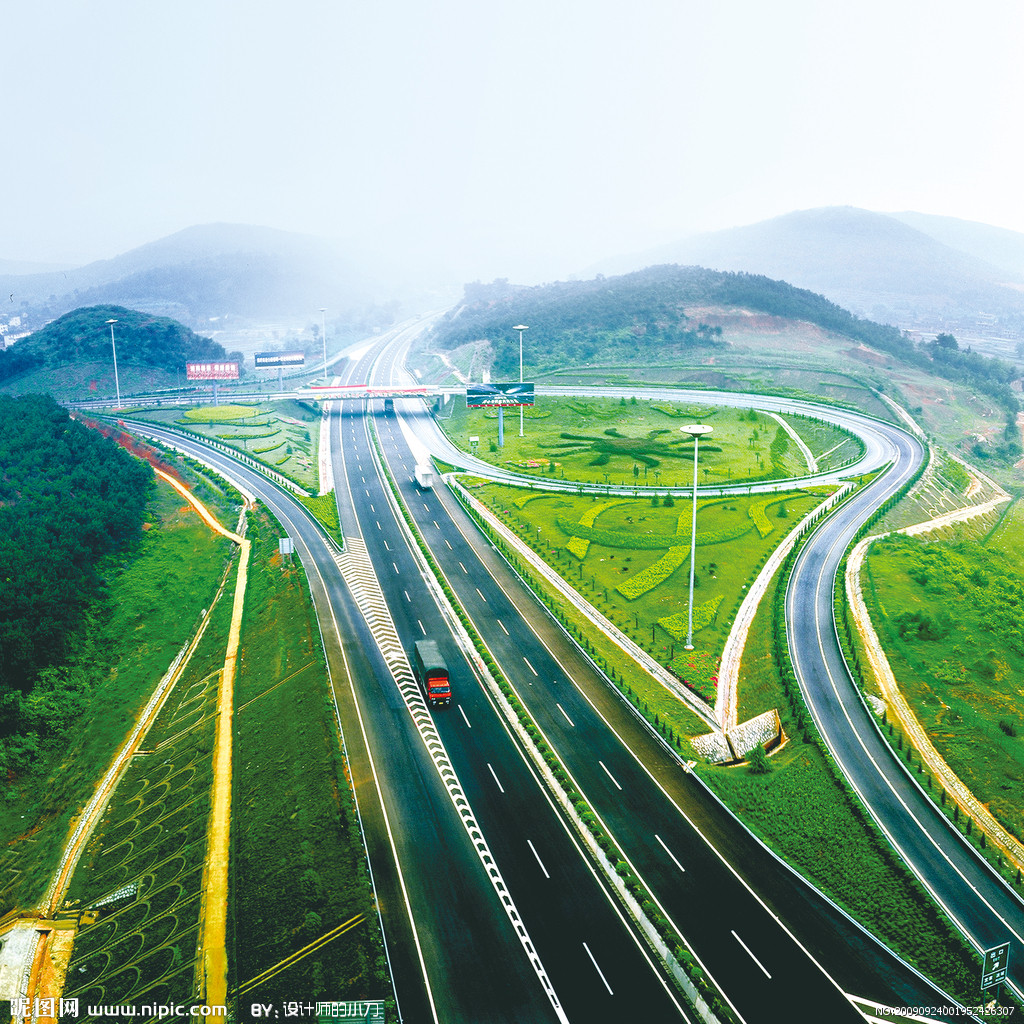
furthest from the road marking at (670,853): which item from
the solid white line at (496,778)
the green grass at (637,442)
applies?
the green grass at (637,442)

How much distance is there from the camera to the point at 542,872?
42.0 meters

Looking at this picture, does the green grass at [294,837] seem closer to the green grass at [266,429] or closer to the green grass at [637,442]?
the green grass at [266,429]

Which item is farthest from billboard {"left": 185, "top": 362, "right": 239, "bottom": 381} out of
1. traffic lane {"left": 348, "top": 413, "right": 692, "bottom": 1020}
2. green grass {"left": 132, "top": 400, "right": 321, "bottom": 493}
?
traffic lane {"left": 348, "top": 413, "right": 692, "bottom": 1020}

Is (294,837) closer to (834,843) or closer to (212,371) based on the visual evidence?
(834,843)

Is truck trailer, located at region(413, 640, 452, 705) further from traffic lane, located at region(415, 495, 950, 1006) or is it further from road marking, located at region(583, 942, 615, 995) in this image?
road marking, located at region(583, 942, 615, 995)

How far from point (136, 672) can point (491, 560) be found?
3687 centimetres

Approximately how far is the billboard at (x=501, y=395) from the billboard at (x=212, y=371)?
6687 cm

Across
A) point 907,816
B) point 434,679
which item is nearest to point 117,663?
point 434,679

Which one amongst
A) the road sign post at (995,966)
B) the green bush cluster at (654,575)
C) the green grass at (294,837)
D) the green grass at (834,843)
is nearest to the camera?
the road sign post at (995,966)

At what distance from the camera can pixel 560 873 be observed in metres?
42.0

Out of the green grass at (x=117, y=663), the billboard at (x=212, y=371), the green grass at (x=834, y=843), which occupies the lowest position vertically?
the green grass at (x=117, y=663)

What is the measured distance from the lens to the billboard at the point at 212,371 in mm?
171000

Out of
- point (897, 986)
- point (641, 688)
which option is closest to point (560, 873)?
point (897, 986)

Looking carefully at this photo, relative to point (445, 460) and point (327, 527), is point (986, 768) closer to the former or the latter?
point (327, 527)
